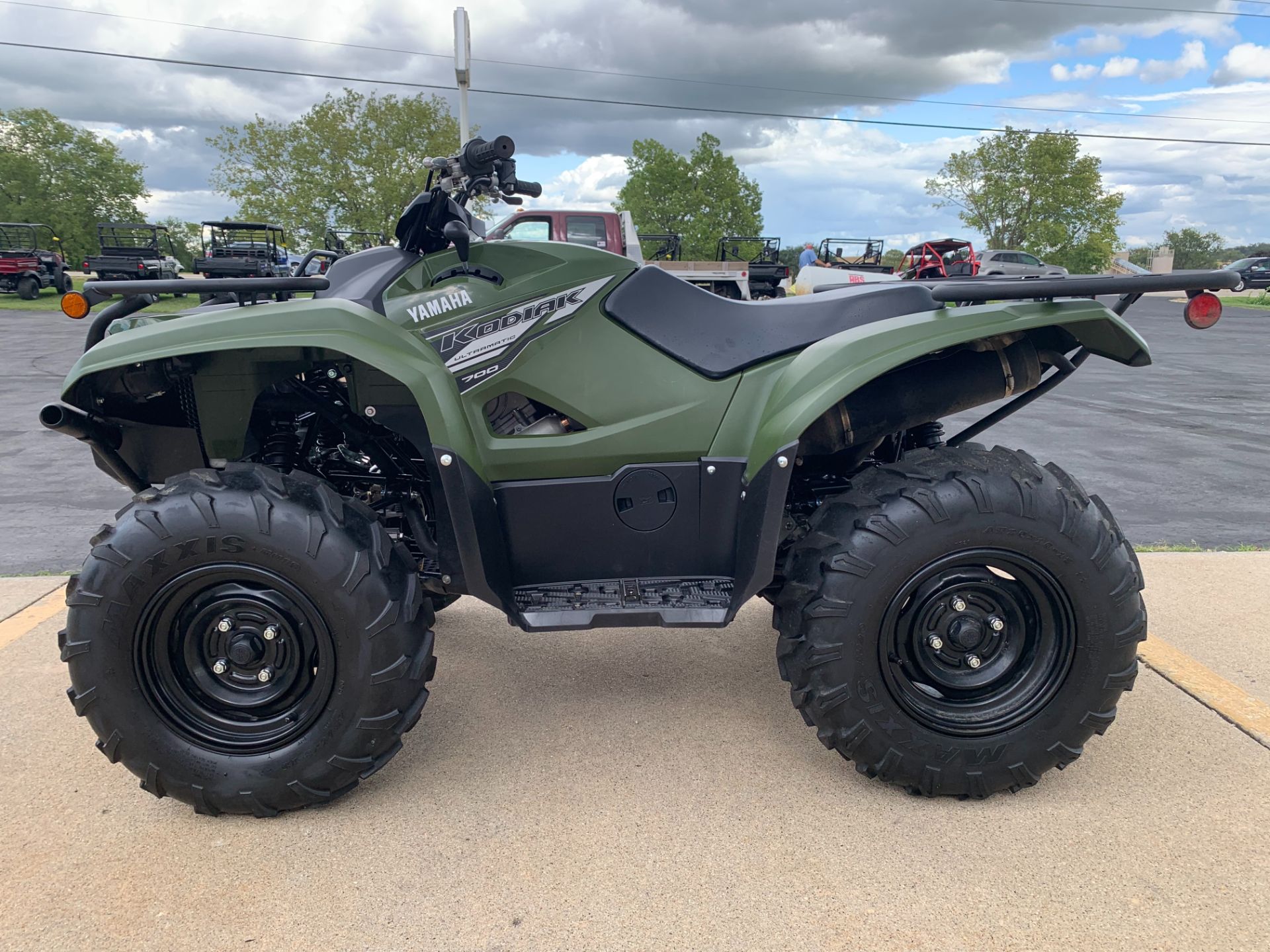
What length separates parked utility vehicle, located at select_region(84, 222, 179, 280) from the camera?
2369 centimetres

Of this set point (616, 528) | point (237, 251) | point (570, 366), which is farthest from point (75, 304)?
point (237, 251)

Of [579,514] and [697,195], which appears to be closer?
[579,514]

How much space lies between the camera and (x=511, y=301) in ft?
8.23

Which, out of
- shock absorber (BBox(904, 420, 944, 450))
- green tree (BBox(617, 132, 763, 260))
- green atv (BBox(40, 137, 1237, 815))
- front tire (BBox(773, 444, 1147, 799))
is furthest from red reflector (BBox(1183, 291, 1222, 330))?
green tree (BBox(617, 132, 763, 260))

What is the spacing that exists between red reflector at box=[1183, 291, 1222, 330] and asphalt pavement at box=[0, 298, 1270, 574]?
307 centimetres

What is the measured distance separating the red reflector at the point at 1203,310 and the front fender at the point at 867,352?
0.14 meters

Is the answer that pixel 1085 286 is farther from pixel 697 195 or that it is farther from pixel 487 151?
pixel 697 195

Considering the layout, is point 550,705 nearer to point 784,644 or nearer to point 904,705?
point 784,644

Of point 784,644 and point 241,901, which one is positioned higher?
point 784,644

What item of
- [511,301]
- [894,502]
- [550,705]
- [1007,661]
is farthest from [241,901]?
[1007,661]

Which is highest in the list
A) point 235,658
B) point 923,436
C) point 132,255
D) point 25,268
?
point 923,436

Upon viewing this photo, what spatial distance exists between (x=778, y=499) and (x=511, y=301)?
0.96 m

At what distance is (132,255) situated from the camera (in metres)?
25.6

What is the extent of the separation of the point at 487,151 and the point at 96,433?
4.74 feet
